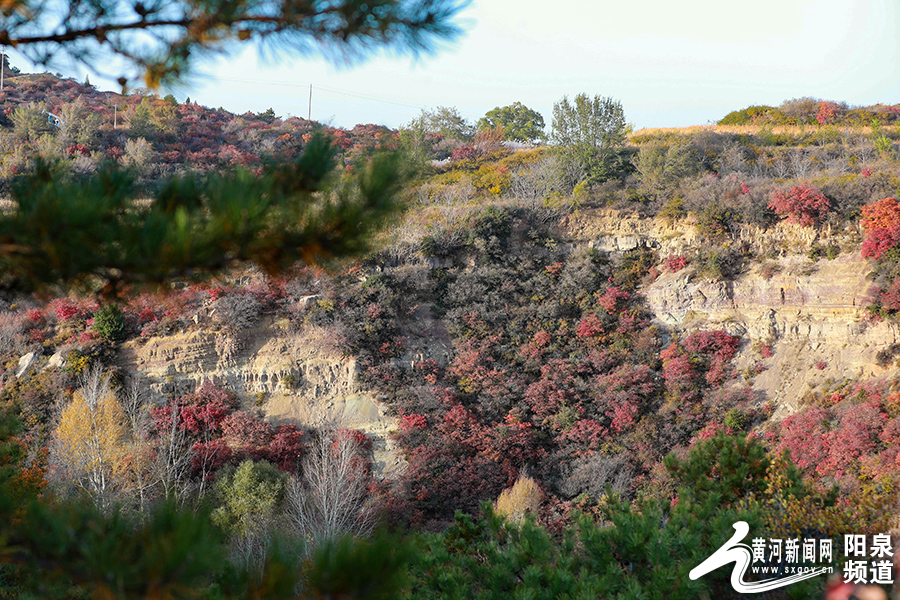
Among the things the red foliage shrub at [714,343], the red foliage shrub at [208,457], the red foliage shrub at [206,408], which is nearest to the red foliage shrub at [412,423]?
the red foliage shrub at [208,457]

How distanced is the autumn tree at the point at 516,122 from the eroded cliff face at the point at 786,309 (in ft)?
66.2

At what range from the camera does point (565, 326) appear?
1906 centimetres

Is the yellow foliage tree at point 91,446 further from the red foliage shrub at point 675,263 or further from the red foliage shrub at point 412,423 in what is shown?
the red foliage shrub at point 675,263

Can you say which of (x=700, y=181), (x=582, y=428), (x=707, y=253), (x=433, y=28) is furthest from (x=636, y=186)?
(x=433, y=28)

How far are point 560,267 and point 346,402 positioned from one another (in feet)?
31.6

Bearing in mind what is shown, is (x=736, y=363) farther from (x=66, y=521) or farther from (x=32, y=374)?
(x=32, y=374)

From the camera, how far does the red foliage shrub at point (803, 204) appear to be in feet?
56.9

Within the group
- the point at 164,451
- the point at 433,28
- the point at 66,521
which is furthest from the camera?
the point at 164,451

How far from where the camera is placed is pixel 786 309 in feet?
55.0

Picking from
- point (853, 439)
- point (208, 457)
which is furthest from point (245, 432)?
point (853, 439)

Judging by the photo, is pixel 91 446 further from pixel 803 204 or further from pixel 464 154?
pixel 464 154

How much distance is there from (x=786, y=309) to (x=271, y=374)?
15.9 meters

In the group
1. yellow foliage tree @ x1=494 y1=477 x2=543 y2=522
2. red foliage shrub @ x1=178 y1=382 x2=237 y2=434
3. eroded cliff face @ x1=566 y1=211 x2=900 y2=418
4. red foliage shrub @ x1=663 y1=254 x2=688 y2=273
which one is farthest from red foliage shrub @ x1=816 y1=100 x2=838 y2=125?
red foliage shrub @ x1=178 y1=382 x2=237 y2=434

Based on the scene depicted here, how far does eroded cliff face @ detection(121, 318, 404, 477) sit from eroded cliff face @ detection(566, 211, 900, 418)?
10.5 meters
